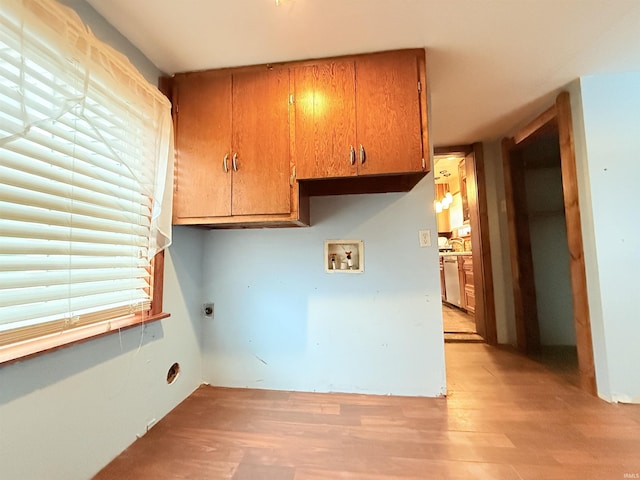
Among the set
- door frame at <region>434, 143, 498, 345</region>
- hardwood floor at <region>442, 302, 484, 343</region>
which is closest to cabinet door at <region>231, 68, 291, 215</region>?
door frame at <region>434, 143, 498, 345</region>

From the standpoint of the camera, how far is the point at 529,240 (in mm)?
3004

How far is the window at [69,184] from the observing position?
3.30 feet

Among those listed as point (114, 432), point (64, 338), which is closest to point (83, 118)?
point (64, 338)

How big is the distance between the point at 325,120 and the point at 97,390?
6.11ft

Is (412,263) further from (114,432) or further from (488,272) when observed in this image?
(114,432)

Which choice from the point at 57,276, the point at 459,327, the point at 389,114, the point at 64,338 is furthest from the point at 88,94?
the point at 459,327

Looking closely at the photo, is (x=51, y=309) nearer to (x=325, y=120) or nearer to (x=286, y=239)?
(x=286, y=239)

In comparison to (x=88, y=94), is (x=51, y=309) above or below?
below

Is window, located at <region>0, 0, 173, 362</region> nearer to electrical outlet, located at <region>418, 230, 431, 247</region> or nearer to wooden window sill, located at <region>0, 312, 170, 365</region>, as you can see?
wooden window sill, located at <region>0, 312, 170, 365</region>

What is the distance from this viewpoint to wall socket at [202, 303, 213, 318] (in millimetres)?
2236

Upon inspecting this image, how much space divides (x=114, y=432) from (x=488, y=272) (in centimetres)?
347

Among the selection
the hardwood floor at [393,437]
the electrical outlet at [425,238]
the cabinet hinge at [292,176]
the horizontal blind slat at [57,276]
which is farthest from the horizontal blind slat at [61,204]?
the electrical outlet at [425,238]

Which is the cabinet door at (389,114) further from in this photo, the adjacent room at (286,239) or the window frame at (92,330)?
the window frame at (92,330)

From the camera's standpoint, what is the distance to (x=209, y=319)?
2240 mm
